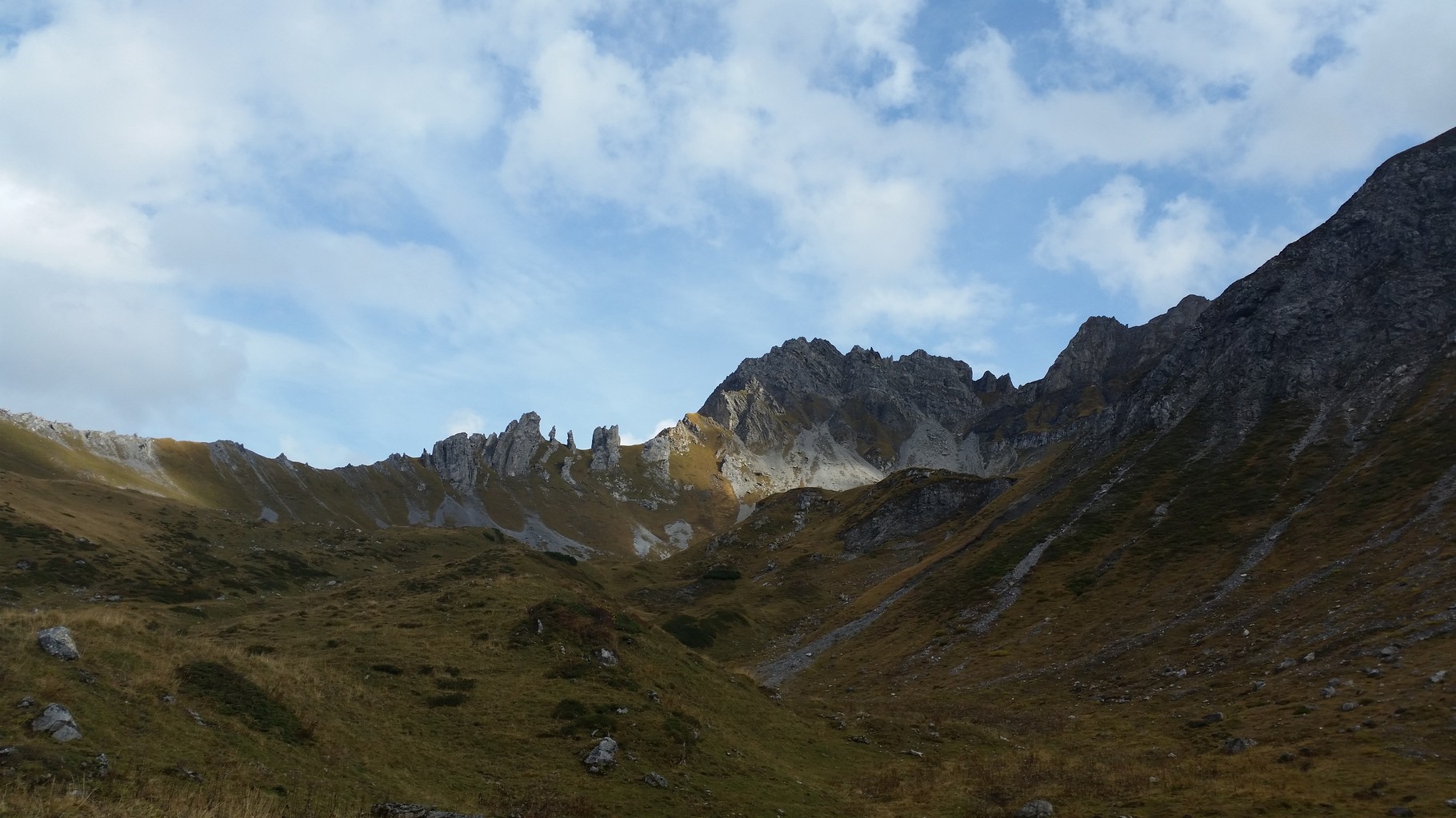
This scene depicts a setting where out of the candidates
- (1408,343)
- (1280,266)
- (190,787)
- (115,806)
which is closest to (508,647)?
(190,787)

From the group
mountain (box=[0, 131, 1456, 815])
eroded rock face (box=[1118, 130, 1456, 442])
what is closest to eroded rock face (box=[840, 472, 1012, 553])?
mountain (box=[0, 131, 1456, 815])

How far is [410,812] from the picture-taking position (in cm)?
1961

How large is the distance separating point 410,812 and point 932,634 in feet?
223

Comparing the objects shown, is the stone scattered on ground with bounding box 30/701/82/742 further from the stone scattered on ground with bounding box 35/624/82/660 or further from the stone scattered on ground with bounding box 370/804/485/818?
the stone scattered on ground with bounding box 370/804/485/818

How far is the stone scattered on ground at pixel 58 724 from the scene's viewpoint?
1791 cm

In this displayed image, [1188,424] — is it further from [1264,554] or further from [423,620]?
[423,620]

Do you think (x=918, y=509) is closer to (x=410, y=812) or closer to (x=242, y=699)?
(x=242, y=699)

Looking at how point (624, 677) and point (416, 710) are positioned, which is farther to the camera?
point (624, 677)

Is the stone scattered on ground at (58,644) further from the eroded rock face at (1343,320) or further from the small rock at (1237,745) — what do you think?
the eroded rock face at (1343,320)

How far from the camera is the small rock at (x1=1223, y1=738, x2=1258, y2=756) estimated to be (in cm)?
3438

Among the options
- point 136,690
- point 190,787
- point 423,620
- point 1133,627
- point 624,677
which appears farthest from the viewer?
point 1133,627

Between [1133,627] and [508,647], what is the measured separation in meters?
53.7

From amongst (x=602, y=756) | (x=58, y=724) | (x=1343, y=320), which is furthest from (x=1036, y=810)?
(x=1343, y=320)

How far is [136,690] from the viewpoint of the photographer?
71.7 feet
